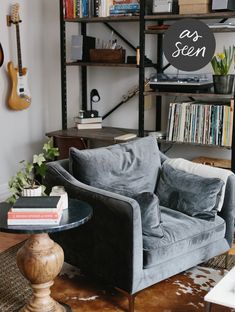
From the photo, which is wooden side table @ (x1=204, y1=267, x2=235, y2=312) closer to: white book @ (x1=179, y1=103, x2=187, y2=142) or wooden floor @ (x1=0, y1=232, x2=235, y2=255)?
wooden floor @ (x1=0, y1=232, x2=235, y2=255)

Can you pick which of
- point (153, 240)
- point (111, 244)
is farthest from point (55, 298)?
point (153, 240)

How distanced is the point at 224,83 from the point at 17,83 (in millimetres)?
1857

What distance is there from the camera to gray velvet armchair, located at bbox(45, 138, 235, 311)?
2.64m

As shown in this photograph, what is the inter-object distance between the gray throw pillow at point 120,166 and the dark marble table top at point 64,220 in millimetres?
265

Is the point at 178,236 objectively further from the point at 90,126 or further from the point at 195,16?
the point at 90,126

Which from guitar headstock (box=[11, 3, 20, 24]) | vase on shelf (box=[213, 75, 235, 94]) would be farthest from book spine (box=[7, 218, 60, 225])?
guitar headstock (box=[11, 3, 20, 24])

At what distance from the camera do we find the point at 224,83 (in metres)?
3.81

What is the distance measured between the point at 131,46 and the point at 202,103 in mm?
909

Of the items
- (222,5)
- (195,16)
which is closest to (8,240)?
(195,16)

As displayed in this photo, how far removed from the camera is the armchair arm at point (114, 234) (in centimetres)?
260

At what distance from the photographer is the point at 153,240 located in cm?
274

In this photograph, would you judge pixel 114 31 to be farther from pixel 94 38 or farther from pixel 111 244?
pixel 111 244

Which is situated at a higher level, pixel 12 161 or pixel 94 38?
pixel 94 38

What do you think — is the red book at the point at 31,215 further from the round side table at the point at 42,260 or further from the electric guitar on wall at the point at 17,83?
the electric guitar on wall at the point at 17,83
